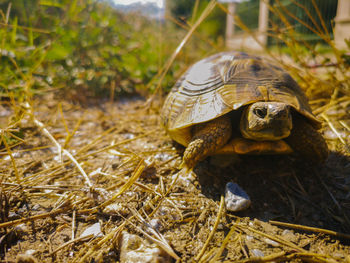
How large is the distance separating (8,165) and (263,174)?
1.82 metres

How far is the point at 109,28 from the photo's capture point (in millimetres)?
3348

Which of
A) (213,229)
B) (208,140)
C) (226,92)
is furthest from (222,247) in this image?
(226,92)

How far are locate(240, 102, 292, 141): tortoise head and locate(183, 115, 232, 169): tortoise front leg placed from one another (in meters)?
0.15

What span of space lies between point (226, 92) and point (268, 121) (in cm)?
35

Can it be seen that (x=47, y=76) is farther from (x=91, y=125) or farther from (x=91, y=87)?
(x=91, y=125)

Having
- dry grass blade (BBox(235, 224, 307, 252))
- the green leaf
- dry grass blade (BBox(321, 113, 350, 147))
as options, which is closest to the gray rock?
dry grass blade (BBox(235, 224, 307, 252))

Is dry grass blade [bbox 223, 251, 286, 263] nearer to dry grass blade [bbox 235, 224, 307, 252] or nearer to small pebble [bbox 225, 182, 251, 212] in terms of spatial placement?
dry grass blade [bbox 235, 224, 307, 252]

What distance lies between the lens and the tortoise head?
1222 millimetres

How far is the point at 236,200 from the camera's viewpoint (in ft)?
3.91

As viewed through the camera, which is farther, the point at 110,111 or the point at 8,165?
the point at 110,111

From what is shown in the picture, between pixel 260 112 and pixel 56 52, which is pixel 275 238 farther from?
pixel 56 52

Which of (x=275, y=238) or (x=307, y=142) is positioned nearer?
(x=275, y=238)

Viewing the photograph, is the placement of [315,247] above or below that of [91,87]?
below

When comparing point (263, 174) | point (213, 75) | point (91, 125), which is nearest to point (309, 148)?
point (263, 174)
